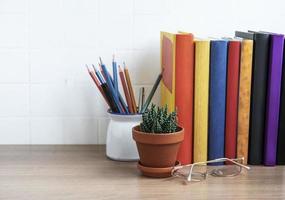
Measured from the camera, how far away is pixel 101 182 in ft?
3.17

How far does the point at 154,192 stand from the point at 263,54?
1.29 feet

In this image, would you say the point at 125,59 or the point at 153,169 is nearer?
the point at 153,169

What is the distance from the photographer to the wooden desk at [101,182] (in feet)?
2.92

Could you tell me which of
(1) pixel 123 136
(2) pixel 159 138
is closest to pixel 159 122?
(2) pixel 159 138

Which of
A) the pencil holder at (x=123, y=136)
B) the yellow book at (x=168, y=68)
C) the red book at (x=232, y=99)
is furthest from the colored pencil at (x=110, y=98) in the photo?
the red book at (x=232, y=99)

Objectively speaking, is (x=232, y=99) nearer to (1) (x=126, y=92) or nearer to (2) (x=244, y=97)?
(2) (x=244, y=97)

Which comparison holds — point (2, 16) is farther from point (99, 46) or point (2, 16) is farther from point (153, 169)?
point (153, 169)

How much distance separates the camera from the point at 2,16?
3.95 feet

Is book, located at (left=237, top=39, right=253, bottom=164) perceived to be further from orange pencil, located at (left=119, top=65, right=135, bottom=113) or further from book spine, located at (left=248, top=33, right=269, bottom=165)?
orange pencil, located at (left=119, top=65, right=135, bottom=113)

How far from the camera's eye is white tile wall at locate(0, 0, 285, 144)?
47.7 inches

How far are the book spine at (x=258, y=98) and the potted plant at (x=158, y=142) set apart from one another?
0.61ft

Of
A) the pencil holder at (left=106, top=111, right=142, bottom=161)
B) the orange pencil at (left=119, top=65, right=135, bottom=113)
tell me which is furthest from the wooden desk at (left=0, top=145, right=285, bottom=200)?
the orange pencil at (left=119, top=65, right=135, bottom=113)

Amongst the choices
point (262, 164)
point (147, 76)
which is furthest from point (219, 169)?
point (147, 76)

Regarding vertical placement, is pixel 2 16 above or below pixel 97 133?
above
